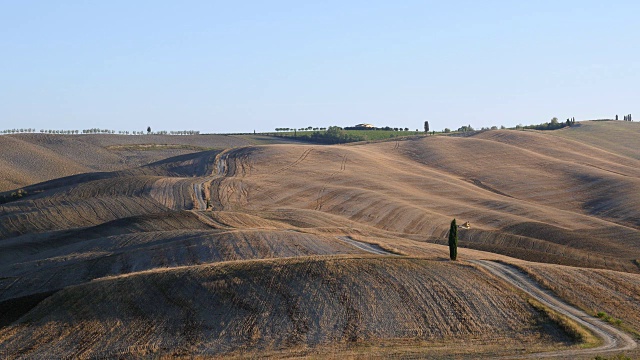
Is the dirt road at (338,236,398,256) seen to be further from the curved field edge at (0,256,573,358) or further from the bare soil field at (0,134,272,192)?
the bare soil field at (0,134,272,192)

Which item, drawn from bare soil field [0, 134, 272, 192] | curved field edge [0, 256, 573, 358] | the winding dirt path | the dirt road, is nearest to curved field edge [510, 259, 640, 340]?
the winding dirt path

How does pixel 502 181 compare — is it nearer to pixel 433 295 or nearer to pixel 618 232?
pixel 618 232

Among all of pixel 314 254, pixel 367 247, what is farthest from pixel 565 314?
→ pixel 367 247

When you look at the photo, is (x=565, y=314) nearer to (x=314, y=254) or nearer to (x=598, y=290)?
(x=598, y=290)

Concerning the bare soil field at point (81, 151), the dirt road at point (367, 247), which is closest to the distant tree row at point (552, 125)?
the bare soil field at point (81, 151)

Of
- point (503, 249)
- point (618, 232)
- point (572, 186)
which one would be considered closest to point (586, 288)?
point (503, 249)

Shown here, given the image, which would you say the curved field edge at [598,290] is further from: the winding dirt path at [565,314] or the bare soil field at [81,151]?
the bare soil field at [81,151]
